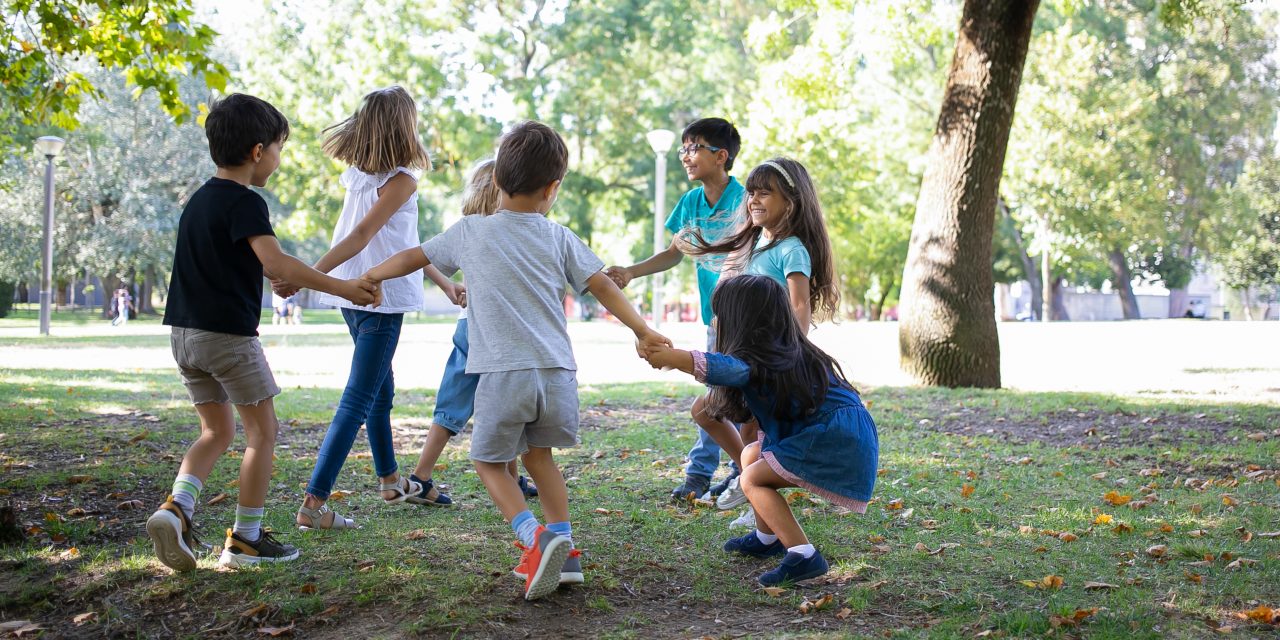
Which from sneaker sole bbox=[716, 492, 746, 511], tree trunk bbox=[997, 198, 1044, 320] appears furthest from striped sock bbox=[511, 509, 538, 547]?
tree trunk bbox=[997, 198, 1044, 320]

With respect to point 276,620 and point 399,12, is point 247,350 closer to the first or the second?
point 276,620

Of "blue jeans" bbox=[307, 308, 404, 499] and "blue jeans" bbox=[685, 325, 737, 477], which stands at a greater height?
"blue jeans" bbox=[307, 308, 404, 499]

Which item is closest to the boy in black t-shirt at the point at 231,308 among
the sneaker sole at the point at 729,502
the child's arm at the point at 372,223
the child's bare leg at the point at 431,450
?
the child's arm at the point at 372,223

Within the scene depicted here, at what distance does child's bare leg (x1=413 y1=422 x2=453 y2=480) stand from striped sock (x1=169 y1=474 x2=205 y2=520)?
56.3 inches

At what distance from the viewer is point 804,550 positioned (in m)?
4.04

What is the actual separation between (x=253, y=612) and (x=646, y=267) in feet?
7.93

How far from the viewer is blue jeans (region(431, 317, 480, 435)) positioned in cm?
549

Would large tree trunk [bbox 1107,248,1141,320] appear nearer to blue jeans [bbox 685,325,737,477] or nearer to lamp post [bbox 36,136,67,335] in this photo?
lamp post [bbox 36,136,67,335]

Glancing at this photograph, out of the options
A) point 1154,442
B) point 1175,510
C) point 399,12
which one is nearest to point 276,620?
point 1175,510

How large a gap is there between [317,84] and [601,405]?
1033 inches

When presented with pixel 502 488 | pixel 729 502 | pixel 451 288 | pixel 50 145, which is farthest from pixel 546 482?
pixel 50 145

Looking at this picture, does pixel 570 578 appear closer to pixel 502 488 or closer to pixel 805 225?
pixel 502 488

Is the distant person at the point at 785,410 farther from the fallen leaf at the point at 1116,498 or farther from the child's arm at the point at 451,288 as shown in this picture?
the fallen leaf at the point at 1116,498

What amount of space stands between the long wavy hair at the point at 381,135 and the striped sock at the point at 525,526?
169 cm
